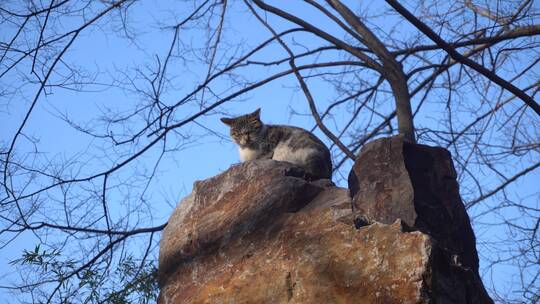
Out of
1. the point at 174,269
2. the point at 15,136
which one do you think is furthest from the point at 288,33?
the point at 174,269

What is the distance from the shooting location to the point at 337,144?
325 inches

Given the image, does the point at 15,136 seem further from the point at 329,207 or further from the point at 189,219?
the point at 329,207

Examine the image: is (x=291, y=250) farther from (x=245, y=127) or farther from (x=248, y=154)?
(x=245, y=127)

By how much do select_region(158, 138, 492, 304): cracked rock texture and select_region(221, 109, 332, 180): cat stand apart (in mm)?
1215

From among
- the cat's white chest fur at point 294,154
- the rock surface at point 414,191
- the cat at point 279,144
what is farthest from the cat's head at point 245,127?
the rock surface at point 414,191

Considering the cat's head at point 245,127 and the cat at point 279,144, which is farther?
the cat's head at point 245,127

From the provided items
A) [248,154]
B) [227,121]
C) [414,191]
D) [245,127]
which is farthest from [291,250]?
[227,121]

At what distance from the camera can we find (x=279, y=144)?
8.10 metres

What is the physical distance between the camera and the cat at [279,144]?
7.38m

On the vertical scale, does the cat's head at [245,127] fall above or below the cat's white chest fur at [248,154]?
above

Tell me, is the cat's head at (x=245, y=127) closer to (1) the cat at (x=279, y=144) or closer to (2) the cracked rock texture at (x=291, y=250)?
(1) the cat at (x=279, y=144)

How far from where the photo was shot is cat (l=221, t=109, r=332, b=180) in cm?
738

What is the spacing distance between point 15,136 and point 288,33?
3.50 meters

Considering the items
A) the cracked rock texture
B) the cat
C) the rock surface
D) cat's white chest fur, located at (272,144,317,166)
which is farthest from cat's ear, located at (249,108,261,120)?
the rock surface
